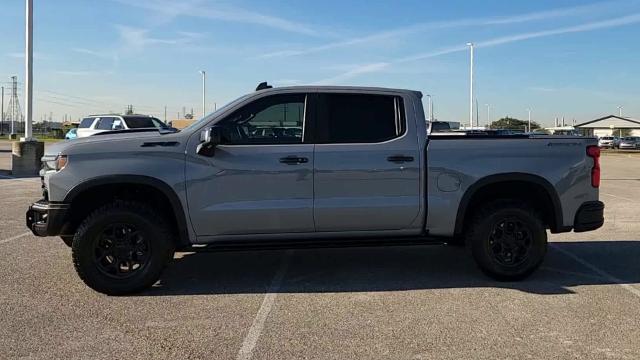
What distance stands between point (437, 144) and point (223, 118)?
212 cm

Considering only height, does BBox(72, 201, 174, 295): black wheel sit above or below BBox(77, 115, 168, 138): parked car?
below

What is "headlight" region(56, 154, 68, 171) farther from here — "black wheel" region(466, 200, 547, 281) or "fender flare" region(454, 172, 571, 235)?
"black wheel" region(466, 200, 547, 281)

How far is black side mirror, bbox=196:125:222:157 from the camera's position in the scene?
213 inches

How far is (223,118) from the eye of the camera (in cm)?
574

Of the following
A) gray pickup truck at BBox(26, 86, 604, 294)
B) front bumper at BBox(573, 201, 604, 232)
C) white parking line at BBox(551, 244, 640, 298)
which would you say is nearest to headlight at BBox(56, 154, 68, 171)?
gray pickup truck at BBox(26, 86, 604, 294)

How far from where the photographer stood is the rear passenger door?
226 inches

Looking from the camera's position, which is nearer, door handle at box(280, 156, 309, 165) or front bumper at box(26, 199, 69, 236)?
front bumper at box(26, 199, 69, 236)

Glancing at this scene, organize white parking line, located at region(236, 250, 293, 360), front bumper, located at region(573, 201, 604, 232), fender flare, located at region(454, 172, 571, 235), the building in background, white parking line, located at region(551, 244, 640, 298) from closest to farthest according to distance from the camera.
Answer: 1. white parking line, located at region(236, 250, 293, 360)
2. white parking line, located at region(551, 244, 640, 298)
3. fender flare, located at region(454, 172, 571, 235)
4. front bumper, located at region(573, 201, 604, 232)
5. the building in background

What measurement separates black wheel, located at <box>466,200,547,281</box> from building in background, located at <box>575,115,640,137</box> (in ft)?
364

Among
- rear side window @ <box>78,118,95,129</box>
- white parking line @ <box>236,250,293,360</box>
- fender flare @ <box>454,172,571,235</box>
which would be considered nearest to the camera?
white parking line @ <box>236,250,293,360</box>

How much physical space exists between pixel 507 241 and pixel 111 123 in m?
20.8

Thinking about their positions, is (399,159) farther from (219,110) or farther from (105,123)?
(105,123)

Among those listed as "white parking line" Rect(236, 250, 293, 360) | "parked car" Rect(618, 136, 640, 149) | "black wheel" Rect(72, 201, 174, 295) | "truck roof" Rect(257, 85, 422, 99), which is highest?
"parked car" Rect(618, 136, 640, 149)

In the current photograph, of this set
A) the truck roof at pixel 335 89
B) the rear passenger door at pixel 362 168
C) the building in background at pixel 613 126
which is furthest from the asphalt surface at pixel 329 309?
the building in background at pixel 613 126
